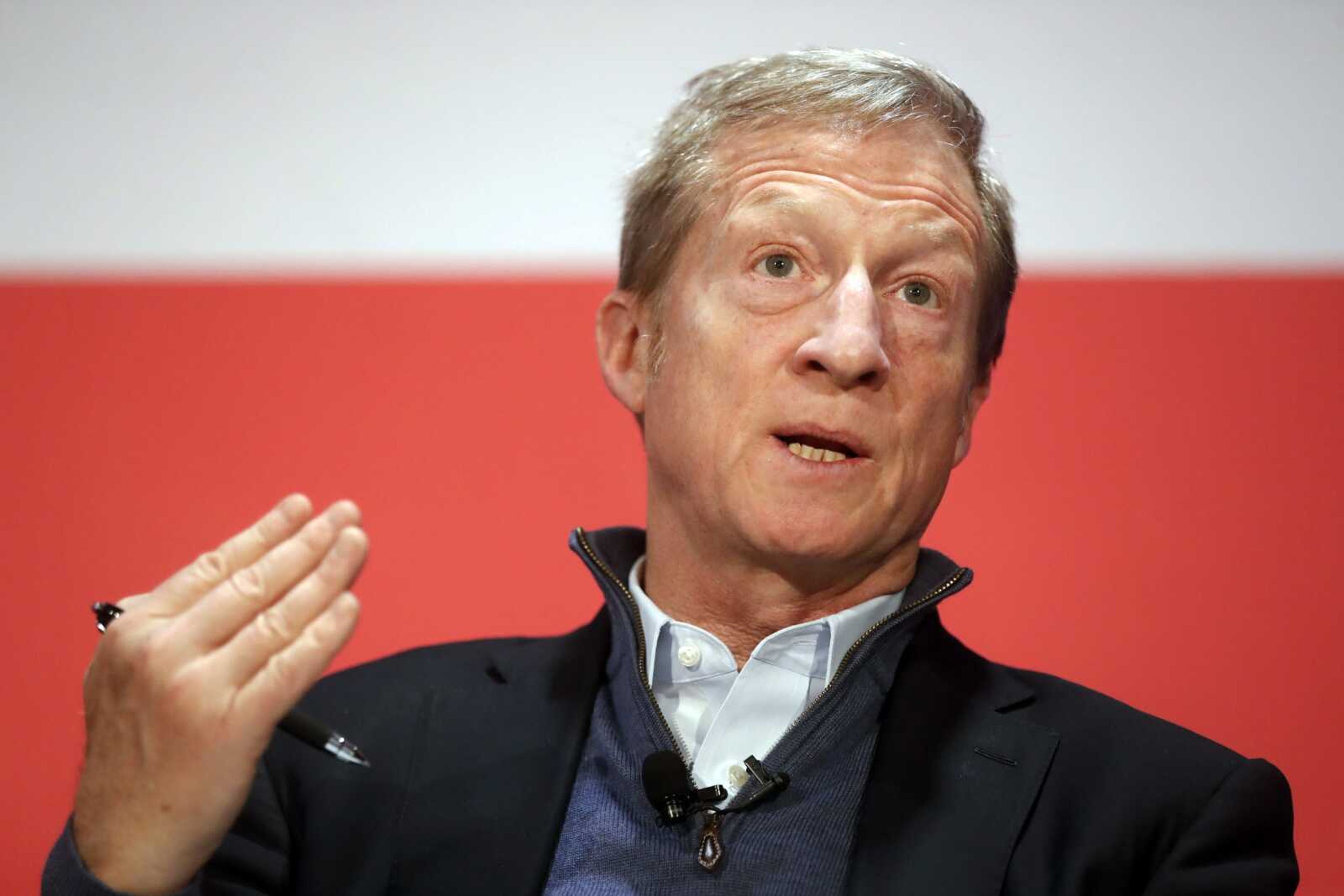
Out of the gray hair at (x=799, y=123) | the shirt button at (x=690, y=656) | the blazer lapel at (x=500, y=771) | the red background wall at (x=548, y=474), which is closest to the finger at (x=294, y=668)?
the blazer lapel at (x=500, y=771)

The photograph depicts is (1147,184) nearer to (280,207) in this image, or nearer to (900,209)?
(900,209)

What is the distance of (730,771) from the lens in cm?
166

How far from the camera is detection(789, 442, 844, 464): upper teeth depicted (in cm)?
169

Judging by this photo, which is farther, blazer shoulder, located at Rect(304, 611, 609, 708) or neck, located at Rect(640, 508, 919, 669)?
blazer shoulder, located at Rect(304, 611, 609, 708)

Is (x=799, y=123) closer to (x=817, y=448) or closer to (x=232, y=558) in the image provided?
(x=817, y=448)

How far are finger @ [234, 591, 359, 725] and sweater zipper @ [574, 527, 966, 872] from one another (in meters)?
0.47

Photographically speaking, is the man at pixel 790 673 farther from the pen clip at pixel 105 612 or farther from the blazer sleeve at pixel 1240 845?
the pen clip at pixel 105 612

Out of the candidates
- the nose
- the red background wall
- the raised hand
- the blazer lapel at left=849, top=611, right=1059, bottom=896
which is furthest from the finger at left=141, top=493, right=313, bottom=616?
the red background wall

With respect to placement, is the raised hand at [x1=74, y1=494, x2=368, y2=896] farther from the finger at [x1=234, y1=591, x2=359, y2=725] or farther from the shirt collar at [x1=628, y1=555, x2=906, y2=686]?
the shirt collar at [x1=628, y1=555, x2=906, y2=686]

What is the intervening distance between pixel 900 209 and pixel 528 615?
0.99 meters

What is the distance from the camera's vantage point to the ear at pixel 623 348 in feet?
6.29

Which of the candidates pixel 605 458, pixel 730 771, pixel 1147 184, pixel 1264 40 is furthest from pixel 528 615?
pixel 1264 40

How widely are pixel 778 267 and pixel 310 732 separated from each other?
0.76m

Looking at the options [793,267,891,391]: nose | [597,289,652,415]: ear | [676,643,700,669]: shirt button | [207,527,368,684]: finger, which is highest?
[793,267,891,391]: nose
